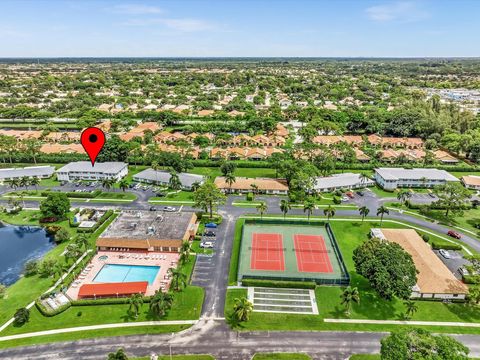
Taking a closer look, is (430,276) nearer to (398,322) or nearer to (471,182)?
(398,322)

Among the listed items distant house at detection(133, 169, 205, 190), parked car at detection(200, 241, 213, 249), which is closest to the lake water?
parked car at detection(200, 241, 213, 249)

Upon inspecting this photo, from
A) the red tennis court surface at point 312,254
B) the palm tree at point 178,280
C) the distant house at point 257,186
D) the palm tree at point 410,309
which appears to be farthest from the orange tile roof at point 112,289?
the distant house at point 257,186

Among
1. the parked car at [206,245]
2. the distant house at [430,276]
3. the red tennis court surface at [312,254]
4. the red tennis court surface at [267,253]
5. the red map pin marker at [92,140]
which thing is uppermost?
the red map pin marker at [92,140]

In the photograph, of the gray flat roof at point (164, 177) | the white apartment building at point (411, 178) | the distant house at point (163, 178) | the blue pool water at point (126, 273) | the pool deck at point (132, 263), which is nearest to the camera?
the pool deck at point (132, 263)

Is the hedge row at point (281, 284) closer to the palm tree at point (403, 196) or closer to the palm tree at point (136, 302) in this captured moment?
the palm tree at point (136, 302)

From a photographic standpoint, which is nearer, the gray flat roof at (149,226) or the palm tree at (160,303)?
the palm tree at (160,303)

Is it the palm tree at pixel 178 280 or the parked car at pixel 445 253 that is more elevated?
the palm tree at pixel 178 280

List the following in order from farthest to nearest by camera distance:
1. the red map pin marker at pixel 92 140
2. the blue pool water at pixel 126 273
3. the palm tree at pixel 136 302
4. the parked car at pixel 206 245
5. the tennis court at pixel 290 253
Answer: the parked car at pixel 206 245
the blue pool water at pixel 126 273
the tennis court at pixel 290 253
the red map pin marker at pixel 92 140
the palm tree at pixel 136 302
